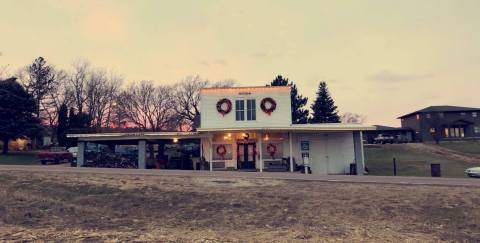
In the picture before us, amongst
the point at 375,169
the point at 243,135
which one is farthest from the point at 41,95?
the point at 375,169

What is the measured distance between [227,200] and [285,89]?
1509cm

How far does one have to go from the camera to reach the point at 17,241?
6.98 meters

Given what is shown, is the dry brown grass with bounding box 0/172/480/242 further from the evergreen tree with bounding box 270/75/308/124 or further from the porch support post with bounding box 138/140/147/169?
the evergreen tree with bounding box 270/75/308/124

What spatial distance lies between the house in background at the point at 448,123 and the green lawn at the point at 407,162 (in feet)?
61.9

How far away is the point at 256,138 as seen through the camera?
23.1 m

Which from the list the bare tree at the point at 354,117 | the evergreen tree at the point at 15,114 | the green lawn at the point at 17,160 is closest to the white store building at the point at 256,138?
the green lawn at the point at 17,160

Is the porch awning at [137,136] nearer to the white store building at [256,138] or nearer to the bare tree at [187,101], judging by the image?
the white store building at [256,138]

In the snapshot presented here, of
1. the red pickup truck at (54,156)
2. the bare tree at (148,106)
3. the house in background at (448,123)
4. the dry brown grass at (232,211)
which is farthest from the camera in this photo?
the bare tree at (148,106)

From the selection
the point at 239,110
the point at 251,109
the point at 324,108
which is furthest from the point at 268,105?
the point at 324,108

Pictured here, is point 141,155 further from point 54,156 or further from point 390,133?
point 390,133

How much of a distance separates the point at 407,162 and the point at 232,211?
82.8ft

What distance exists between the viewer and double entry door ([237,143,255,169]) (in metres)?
23.1

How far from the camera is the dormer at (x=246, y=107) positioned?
23781 millimetres

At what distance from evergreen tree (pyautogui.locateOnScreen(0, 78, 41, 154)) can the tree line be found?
6620 millimetres
